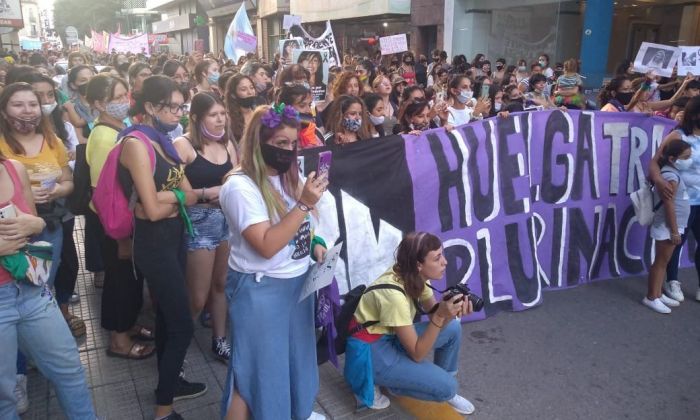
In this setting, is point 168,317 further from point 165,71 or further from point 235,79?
point 165,71

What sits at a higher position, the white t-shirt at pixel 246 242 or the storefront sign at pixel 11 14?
the storefront sign at pixel 11 14

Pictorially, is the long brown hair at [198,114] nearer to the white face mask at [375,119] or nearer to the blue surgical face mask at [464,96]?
the white face mask at [375,119]

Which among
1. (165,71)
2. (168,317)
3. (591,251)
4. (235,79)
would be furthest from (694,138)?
(165,71)

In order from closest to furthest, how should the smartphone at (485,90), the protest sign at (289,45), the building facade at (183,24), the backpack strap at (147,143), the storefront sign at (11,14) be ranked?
1. the backpack strap at (147,143)
2. the smartphone at (485,90)
3. the protest sign at (289,45)
4. the storefront sign at (11,14)
5. the building facade at (183,24)

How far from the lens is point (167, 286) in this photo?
2826 mm

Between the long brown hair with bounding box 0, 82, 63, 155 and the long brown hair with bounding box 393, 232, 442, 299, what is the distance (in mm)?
2108

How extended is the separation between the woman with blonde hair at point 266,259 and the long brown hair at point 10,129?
1.50m

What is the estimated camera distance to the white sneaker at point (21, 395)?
3029 millimetres

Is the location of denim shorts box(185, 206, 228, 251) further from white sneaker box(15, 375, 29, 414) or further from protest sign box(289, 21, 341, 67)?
protest sign box(289, 21, 341, 67)

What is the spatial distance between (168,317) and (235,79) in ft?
7.70

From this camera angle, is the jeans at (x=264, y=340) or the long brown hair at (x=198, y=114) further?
the long brown hair at (x=198, y=114)

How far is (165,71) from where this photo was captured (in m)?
6.56

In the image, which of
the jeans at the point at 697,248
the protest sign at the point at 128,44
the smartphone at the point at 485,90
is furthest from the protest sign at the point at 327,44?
the protest sign at the point at 128,44

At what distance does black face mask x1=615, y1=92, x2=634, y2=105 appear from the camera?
657 centimetres
